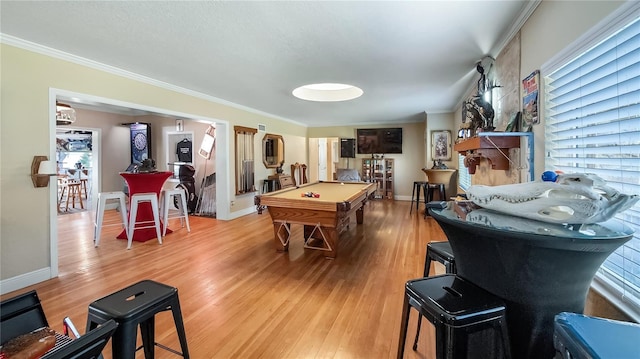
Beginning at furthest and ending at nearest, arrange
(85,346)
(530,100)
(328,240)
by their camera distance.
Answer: (328,240)
(530,100)
(85,346)

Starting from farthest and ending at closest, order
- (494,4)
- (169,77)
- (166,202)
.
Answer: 1. (166,202)
2. (169,77)
3. (494,4)

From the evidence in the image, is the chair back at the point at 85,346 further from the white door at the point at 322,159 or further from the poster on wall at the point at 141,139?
the white door at the point at 322,159

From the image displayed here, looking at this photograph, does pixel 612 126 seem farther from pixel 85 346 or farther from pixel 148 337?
pixel 148 337

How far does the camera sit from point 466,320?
0.93m

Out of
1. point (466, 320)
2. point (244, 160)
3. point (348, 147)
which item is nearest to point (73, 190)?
point (244, 160)

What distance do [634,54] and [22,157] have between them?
4439mm

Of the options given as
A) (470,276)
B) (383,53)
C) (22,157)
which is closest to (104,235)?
(22,157)

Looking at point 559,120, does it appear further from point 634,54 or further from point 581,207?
point 581,207

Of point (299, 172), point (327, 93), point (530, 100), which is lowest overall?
point (299, 172)

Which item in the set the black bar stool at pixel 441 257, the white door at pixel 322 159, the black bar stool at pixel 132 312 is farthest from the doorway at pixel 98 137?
the white door at pixel 322 159

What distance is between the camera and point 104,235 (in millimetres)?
4383

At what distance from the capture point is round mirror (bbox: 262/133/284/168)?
6.56m

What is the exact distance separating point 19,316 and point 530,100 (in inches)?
125

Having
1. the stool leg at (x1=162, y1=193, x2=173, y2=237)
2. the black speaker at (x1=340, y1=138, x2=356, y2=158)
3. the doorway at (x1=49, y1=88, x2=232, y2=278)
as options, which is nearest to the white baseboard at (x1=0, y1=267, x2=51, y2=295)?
the doorway at (x1=49, y1=88, x2=232, y2=278)
